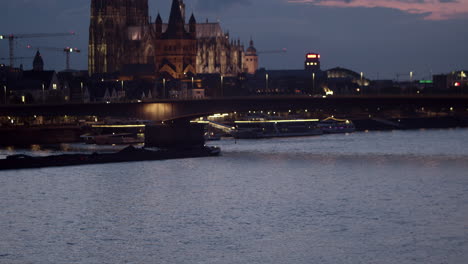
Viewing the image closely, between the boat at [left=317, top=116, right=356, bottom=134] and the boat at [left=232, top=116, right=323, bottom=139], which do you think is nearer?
the boat at [left=232, top=116, right=323, bottom=139]

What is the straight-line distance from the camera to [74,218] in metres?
41.0

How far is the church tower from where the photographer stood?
16388 centimetres

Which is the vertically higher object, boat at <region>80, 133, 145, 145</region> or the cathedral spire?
the cathedral spire

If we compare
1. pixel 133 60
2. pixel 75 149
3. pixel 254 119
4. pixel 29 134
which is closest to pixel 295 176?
pixel 75 149

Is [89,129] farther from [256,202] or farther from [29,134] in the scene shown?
[256,202]

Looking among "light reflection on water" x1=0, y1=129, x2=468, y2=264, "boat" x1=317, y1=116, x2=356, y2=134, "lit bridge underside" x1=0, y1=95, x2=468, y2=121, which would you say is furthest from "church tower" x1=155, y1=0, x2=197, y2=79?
"light reflection on water" x1=0, y1=129, x2=468, y2=264

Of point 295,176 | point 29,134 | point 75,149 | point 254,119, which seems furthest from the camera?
point 254,119

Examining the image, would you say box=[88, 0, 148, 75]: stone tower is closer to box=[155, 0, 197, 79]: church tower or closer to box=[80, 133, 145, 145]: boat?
box=[155, 0, 197, 79]: church tower

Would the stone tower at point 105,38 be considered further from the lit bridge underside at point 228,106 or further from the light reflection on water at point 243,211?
the light reflection on water at point 243,211

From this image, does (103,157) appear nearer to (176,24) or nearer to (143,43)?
(176,24)

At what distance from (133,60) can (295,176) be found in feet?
396

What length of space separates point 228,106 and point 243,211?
30.1 metres

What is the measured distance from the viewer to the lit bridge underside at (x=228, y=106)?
224 ft

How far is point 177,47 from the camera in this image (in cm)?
16588
